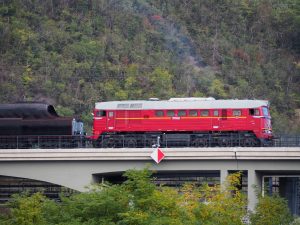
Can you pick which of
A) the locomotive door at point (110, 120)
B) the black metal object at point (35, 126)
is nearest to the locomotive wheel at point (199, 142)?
the locomotive door at point (110, 120)

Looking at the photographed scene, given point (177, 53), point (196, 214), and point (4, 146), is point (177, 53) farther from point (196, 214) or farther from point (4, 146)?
point (196, 214)

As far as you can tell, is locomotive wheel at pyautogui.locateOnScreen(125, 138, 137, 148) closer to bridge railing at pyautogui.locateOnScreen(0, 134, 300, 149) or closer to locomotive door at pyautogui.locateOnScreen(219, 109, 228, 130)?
bridge railing at pyautogui.locateOnScreen(0, 134, 300, 149)

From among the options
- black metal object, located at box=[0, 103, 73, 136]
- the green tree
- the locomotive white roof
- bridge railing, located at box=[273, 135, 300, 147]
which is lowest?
the green tree

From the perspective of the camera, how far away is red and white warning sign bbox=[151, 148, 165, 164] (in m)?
57.2

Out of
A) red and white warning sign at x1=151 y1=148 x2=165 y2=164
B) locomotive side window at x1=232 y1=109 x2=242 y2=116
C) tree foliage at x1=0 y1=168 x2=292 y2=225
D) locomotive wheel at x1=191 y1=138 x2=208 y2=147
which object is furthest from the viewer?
locomotive side window at x1=232 y1=109 x2=242 y2=116

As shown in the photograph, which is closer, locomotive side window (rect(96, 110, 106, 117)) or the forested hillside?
locomotive side window (rect(96, 110, 106, 117))

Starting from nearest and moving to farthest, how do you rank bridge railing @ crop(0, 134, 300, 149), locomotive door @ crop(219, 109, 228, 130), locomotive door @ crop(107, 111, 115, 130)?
bridge railing @ crop(0, 134, 300, 149), locomotive door @ crop(219, 109, 228, 130), locomotive door @ crop(107, 111, 115, 130)

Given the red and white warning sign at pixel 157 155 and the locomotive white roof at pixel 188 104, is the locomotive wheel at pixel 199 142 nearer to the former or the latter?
the locomotive white roof at pixel 188 104

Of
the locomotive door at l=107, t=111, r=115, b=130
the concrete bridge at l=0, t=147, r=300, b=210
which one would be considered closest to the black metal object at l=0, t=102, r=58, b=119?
the locomotive door at l=107, t=111, r=115, b=130

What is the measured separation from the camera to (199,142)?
6400cm

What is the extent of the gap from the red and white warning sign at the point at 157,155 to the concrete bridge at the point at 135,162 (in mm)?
303

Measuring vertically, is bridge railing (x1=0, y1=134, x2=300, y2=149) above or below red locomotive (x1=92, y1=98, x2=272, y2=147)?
below

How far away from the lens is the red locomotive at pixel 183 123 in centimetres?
6397

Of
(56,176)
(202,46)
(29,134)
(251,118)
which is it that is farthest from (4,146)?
(202,46)
